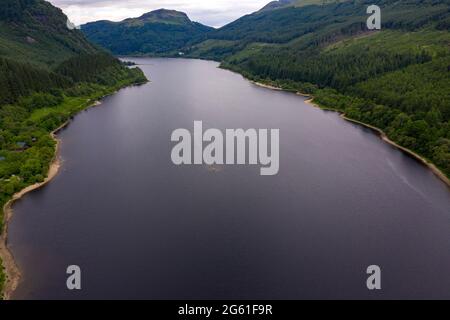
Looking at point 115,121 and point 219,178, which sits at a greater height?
point 115,121

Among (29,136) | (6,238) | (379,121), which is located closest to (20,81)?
(29,136)

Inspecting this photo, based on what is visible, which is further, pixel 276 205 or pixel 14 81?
pixel 14 81

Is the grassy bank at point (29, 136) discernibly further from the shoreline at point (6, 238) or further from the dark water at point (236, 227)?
the dark water at point (236, 227)

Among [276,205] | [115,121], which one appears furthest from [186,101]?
[276,205]

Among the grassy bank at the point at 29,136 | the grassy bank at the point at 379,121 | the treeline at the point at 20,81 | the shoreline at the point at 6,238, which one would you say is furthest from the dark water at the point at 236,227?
the treeline at the point at 20,81

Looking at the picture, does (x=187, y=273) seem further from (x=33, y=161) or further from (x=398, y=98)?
(x=398, y=98)
